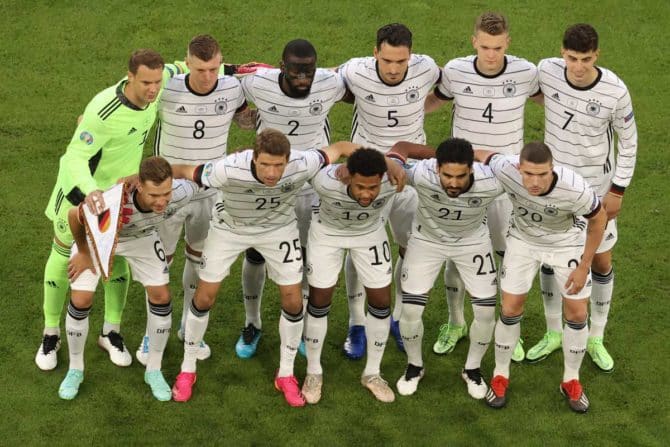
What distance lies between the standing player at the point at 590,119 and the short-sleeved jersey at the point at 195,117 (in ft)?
7.76

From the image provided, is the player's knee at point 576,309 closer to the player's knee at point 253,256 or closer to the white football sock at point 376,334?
the white football sock at point 376,334

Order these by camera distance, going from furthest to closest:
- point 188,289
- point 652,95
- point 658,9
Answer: point 658,9
point 652,95
point 188,289

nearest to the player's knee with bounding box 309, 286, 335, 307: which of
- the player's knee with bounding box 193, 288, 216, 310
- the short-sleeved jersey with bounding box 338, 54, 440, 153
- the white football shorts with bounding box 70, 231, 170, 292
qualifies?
the player's knee with bounding box 193, 288, 216, 310

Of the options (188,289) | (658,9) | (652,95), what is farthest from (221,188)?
(658,9)

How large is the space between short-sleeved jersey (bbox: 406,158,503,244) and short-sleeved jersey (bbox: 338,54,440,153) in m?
0.59

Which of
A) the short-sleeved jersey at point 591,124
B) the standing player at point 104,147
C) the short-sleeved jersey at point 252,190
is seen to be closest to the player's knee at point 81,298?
the standing player at point 104,147

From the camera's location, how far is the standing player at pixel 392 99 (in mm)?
9242

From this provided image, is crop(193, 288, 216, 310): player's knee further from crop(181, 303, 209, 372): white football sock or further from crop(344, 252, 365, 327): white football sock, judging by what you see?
crop(344, 252, 365, 327): white football sock

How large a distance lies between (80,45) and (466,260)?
6.57 meters

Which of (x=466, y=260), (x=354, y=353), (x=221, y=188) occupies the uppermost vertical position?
(x=221, y=188)

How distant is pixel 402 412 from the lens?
30.4 feet

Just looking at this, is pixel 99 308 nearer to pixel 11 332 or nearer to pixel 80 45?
pixel 11 332

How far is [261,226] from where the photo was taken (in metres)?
9.02

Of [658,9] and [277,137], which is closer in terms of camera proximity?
[277,137]
